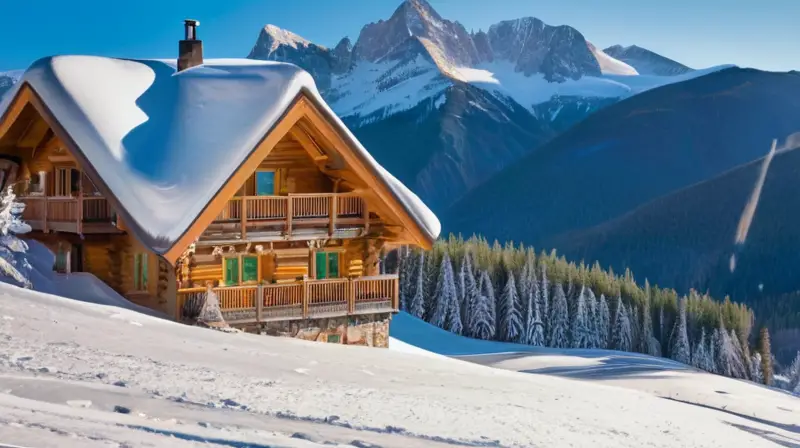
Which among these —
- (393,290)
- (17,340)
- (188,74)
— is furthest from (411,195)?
(17,340)

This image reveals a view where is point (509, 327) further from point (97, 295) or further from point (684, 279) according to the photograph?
point (684, 279)

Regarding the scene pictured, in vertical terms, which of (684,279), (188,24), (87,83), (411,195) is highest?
(188,24)

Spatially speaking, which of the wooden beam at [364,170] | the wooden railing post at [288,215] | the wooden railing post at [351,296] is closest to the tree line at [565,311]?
the wooden railing post at [351,296]

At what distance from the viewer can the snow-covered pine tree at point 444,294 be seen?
215ft

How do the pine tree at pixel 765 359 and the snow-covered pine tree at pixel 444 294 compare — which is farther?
the pine tree at pixel 765 359

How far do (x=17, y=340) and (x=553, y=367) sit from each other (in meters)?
31.5

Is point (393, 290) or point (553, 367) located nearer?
point (393, 290)

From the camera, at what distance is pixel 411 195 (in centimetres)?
2192

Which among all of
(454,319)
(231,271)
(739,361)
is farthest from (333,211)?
(739,361)

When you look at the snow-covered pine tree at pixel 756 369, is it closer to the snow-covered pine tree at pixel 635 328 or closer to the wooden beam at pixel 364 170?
the snow-covered pine tree at pixel 635 328

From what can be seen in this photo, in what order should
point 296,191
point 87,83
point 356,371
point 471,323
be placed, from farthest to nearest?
1. point 471,323
2. point 296,191
3. point 87,83
4. point 356,371

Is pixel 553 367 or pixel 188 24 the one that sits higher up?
pixel 188 24

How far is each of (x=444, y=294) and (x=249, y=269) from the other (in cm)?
4473

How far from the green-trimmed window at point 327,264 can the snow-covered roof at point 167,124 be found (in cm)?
312
